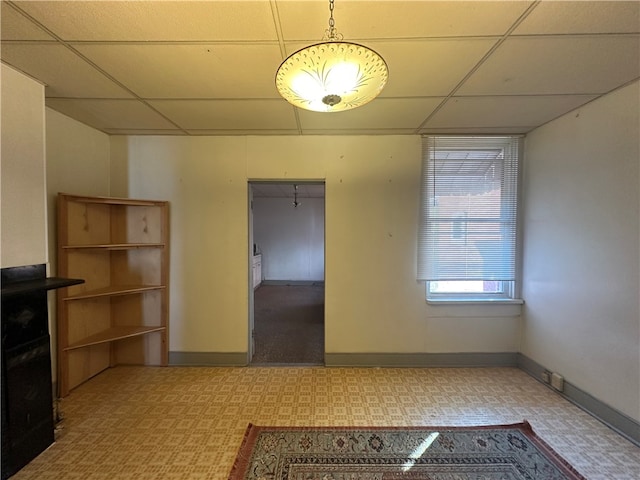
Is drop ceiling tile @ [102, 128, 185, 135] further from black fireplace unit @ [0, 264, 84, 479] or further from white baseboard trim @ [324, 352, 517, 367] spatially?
white baseboard trim @ [324, 352, 517, 367]

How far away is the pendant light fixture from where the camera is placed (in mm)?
1006

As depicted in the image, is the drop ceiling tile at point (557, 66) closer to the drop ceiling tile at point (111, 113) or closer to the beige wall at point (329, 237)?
the beige wall at point (329, 237)

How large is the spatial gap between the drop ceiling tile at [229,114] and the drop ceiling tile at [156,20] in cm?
69

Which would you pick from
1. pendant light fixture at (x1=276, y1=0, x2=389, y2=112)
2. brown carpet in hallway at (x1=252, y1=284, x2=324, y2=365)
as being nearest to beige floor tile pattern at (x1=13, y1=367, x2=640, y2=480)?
brown carpet in hallway at (x1=252, y1=284, x2=324, y2=365)

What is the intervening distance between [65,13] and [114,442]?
2.54m

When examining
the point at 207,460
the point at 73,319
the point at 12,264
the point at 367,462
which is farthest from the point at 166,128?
the point at 367,462

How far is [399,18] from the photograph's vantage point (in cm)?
129

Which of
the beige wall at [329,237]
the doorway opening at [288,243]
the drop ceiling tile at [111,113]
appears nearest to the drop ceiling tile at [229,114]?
the drop ceiling tile at [111,113]

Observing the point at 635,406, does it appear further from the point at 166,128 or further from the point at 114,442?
the point at 166,128

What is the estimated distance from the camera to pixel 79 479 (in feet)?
5.13

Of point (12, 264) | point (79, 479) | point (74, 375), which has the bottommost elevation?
point (79, 479)

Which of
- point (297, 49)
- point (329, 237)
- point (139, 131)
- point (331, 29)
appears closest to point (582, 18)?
point (331, 29)

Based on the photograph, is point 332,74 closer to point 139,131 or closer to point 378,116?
point 378,116

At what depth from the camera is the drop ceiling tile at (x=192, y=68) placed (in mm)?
1512
